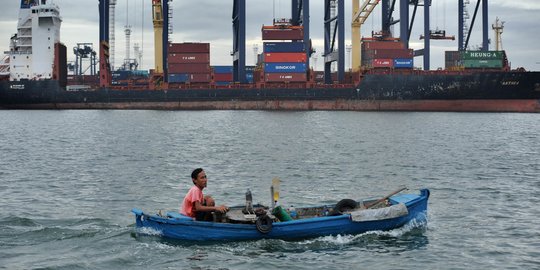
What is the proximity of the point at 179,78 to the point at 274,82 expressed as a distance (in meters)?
12.4

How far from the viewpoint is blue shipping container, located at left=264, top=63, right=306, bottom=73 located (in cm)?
8500

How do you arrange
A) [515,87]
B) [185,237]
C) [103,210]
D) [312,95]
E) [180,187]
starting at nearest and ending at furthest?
[185,237] < [103,210] < [180,187] < [515,87] < [312,95]

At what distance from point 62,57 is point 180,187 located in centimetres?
7287

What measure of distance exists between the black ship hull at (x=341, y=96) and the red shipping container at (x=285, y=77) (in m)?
1.27

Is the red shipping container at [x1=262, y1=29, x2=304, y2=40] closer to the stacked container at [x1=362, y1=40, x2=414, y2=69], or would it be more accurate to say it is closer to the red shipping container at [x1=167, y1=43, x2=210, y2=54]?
the red shipping container at [x1=167, y1=43, x2=210, y2=54]

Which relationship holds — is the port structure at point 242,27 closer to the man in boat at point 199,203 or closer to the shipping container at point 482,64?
the shipping container at point 482,64

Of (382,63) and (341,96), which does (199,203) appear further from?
(382,63)

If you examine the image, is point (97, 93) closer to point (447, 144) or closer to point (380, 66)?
point (380, 66)

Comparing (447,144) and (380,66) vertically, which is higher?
(380,66)

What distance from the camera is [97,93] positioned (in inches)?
3479

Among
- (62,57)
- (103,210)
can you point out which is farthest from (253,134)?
(62,57)

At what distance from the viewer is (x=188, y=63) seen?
86562 millimetres

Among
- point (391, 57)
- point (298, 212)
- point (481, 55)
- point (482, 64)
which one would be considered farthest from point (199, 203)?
point (481, 55)

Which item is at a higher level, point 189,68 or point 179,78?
point 189,68
